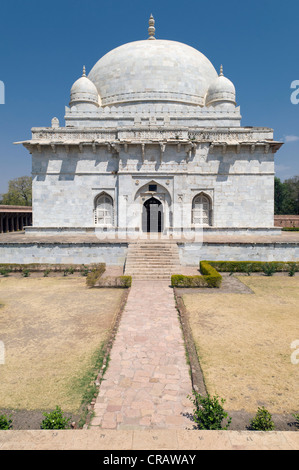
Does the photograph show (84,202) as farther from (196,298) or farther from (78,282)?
(196,298)

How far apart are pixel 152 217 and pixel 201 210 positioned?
4276 mm

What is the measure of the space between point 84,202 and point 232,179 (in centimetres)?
1269

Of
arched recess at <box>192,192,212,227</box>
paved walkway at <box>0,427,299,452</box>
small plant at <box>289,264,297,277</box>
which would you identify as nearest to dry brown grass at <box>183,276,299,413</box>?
paved walkway at <box>0,427,299,452</box>

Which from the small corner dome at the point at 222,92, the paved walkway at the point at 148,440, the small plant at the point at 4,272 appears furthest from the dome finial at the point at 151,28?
the paved walkway at the point at 148,440

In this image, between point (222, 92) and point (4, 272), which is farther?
point (222, 92)

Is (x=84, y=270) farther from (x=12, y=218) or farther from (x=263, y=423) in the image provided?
(x=12, y=218)

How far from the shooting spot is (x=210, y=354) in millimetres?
6828

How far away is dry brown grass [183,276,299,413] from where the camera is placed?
17.5 ft

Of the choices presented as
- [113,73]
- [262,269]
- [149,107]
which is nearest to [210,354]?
[262,269]

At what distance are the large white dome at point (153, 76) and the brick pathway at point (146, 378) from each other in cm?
2446

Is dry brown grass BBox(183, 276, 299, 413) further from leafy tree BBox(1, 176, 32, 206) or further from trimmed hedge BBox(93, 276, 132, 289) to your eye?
leafy tree BBox(1, 176, 32, 206)

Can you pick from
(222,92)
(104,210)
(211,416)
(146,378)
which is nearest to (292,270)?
(146,378)

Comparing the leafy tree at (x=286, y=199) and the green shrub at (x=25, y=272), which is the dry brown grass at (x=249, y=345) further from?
the leafy tree at (x=286, y=199)

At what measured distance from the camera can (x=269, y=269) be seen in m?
15.5
